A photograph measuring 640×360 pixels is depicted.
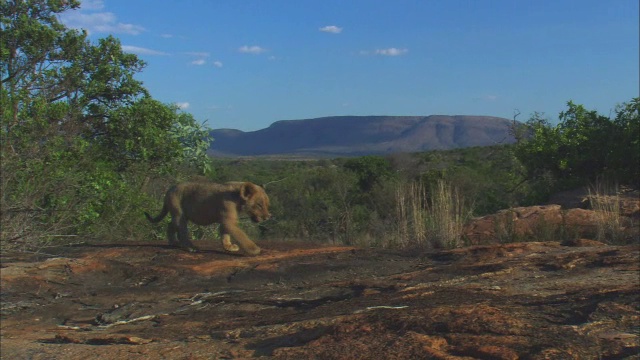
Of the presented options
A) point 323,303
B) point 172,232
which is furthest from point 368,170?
point 323,303

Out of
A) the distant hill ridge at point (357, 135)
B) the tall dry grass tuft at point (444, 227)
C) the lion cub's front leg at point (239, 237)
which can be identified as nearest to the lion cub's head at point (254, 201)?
the lion cub's front leg at point (239, 237)

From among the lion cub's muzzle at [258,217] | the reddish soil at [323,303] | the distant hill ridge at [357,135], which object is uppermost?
the distant hill ridge at [357,135]

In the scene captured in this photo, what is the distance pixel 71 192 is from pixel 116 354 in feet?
13.4

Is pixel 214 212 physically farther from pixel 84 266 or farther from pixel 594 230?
pixel 594 230

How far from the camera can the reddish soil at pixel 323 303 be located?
5.05 m

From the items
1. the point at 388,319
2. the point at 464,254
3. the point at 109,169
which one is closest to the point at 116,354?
the point at 388,319

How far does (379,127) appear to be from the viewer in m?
137

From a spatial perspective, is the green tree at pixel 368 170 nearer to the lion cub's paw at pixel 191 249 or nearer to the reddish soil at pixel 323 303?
the lion cub's paw at pixel 191 249

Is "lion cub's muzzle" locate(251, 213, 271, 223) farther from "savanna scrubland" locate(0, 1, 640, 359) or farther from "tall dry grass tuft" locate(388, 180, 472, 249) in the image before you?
"tall dry grass tuft" locate(388, 180, 472, 249)

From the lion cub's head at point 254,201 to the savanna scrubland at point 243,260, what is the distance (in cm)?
62

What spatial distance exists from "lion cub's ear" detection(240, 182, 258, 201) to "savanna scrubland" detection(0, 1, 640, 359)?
0.86 metres

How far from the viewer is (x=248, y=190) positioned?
383 inches

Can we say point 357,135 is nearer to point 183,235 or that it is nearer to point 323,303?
point 183,235

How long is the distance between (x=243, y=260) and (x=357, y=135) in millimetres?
128298
